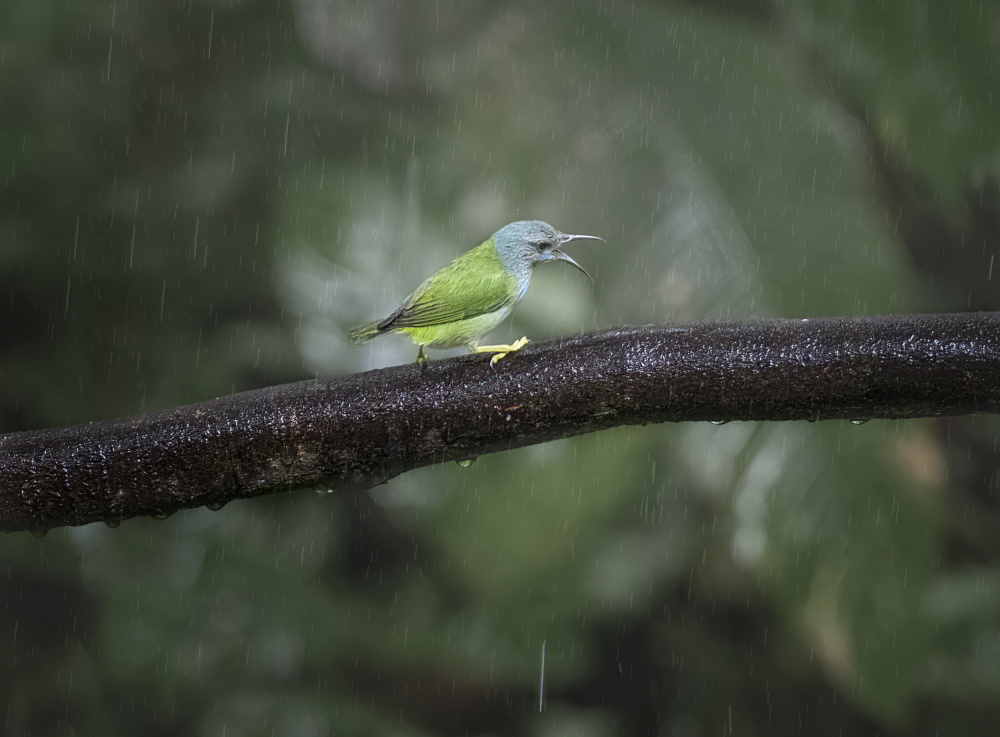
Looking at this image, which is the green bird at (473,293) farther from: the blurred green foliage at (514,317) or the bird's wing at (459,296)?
the blurred green foliage at (514,317)

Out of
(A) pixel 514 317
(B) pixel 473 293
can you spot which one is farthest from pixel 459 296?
(A) pixel 514 317

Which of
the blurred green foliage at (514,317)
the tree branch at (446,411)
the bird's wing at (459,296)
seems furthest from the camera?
the blurred green foliage at (514,317)

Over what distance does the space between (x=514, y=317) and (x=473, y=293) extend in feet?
2.37

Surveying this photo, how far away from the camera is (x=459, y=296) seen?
91cm

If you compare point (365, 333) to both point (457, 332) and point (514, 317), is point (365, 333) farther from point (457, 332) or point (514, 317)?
point (514, 317)

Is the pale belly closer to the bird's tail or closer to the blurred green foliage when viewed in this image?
the bird's tail

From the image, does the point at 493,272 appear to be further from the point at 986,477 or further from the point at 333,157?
the point at 986,477

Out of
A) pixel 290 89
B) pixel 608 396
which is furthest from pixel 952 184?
pixel 290 89

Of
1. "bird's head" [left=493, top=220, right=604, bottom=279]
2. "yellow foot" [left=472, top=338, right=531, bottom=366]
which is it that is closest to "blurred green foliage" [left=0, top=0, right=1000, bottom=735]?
"bird's head" [left=493, top=220, right=604, bottom=279]

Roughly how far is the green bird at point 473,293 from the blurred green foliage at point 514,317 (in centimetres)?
56

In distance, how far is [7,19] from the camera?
1675 mm

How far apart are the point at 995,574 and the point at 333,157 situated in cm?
165

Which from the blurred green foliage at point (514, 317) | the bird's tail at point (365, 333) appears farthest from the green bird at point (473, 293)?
the blurred green foliage at point (514, 317)

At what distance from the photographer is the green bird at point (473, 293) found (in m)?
0.91
